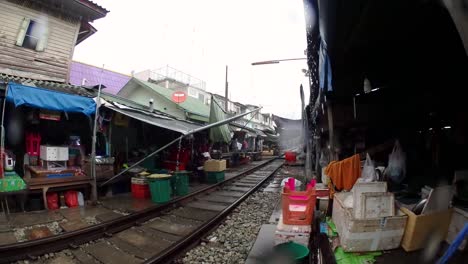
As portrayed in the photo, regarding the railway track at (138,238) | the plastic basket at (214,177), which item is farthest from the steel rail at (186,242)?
the plastic basket at (214,177)

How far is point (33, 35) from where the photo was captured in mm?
10148

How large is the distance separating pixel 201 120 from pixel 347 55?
15.8 metres

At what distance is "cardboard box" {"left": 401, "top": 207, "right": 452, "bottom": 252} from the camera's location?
3375 mm

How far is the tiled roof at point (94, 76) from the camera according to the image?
2168 cm

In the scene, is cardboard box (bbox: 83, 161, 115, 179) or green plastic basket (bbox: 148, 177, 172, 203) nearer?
green plastic basket (bbox: 148, 177, 172, 203)

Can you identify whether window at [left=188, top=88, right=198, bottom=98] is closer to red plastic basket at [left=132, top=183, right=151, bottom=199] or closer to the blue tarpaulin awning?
red plastic basket at [left=132, top=183, right=151, bottom=199]

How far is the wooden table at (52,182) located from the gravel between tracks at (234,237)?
4.57 meters

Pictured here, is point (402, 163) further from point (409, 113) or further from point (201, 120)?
point (201, 120)

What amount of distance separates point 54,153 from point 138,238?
418cm

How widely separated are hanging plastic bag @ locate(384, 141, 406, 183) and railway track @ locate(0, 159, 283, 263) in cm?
416

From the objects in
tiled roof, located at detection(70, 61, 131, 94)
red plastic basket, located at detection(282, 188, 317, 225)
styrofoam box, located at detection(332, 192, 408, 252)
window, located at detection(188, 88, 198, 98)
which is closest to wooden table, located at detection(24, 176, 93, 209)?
red plastic basket, located at detection(282, 188, 317, 225)

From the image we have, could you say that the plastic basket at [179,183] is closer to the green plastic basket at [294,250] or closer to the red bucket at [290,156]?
the green plastic basket at [294,250]

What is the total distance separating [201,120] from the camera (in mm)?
19109

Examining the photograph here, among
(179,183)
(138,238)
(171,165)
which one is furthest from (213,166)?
(138,238)
